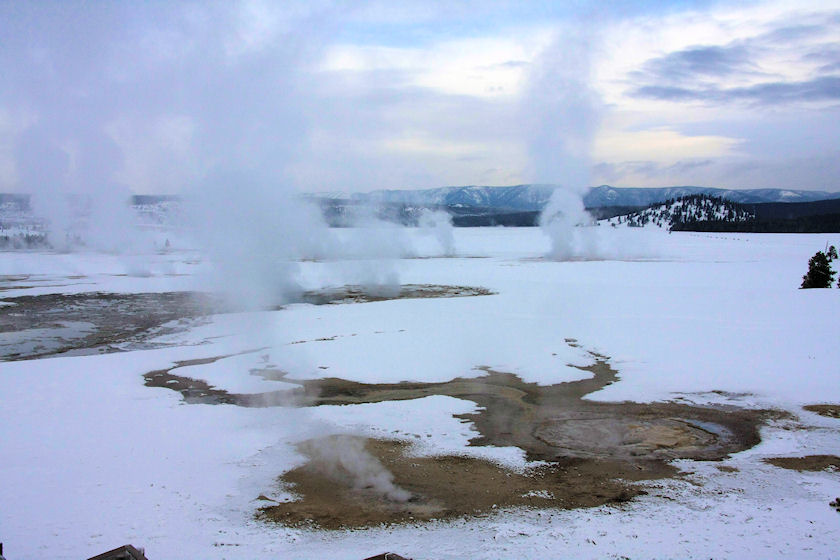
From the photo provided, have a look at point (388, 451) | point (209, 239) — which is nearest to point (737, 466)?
point (388, 451)

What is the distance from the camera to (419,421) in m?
13.2

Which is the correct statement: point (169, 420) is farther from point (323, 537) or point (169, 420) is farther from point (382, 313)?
point (382, 313)

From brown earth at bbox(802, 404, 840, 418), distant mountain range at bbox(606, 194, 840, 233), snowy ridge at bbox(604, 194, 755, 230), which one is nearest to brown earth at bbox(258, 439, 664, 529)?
brown earth at bbox(802, 404, 840, 418)

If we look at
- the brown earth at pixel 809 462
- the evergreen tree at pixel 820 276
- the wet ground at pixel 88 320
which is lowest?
the brown earth at pixel 809 462

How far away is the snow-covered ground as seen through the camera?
802 cm

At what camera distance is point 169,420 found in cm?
1322

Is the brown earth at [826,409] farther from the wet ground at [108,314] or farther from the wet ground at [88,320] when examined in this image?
the wet ground at [88,320]

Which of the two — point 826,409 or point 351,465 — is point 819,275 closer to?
point 826,409

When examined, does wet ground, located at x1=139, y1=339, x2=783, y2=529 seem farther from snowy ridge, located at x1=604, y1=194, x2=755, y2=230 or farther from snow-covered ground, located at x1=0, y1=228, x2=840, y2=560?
snowy ridge, located at x1=604, y1=194, x2=755, y2=230

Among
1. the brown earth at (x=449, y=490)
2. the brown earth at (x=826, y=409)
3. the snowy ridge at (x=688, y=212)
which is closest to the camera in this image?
the brown earth at (x=449, y=490)

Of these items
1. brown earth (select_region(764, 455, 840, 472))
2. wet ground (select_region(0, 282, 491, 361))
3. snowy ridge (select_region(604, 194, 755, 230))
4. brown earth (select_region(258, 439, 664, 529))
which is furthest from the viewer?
snowy ridge (select_region(604, 194, 755, 230))

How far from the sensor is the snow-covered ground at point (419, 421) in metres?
8.02

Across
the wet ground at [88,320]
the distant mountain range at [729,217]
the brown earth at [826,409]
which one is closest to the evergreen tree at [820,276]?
the brown earth at [826,409]

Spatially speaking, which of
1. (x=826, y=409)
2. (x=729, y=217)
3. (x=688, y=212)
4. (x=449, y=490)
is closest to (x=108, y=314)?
(x=449, y=490)
